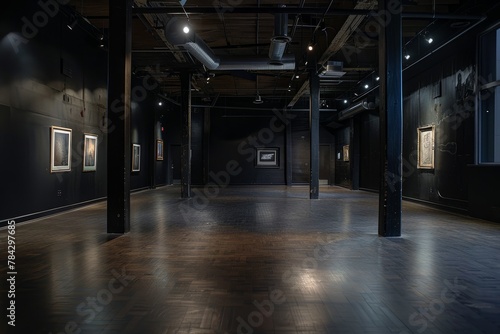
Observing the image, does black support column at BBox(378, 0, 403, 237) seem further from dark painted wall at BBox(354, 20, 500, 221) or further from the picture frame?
the picture frame

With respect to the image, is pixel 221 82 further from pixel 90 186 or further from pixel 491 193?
pixel 491 193

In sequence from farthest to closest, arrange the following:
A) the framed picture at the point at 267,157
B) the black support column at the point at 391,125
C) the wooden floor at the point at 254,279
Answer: the framed picture at the point at 267,157, the black support column at the point at 391,125, the wooden floor at the point at 254,279

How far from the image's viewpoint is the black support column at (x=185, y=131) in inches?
530

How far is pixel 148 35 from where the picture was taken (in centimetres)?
1088

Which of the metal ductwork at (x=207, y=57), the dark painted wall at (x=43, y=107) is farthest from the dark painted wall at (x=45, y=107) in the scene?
the metal ductwork at (x=207, y=57)

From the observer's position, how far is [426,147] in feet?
36.6

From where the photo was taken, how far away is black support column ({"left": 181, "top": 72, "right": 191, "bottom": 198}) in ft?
44.2

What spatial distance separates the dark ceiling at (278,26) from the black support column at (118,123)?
1.75ft

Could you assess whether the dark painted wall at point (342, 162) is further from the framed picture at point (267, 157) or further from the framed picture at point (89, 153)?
the framed picture at point (89, 153)

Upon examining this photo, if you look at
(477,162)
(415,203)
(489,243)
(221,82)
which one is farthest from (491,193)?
(221,82)

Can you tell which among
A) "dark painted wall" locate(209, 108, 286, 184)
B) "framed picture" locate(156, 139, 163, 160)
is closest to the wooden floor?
"framed picture" locate(156, 139, 163, 160)

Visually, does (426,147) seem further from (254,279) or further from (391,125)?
(254,279)

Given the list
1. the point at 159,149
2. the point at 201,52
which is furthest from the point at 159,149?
the point at 201,52

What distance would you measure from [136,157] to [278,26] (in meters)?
9.23
